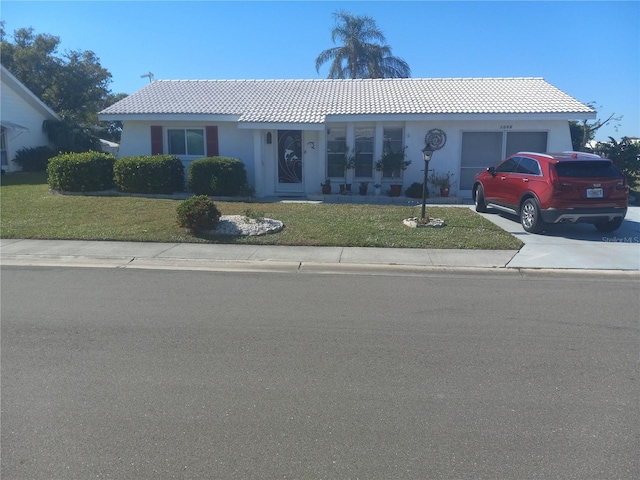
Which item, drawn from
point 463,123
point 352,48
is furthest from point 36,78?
point 463,123

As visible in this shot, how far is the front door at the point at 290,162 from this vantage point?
1778cm

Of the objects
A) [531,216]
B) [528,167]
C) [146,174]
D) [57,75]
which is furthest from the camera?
[57,75]

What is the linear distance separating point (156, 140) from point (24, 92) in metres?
14.4

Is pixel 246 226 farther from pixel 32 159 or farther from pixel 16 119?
pixel 16 119

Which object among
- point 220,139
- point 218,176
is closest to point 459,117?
point 218,176

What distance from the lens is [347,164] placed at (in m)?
17.2

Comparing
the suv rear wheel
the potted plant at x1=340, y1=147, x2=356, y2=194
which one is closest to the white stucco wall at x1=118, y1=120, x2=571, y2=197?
the potted plant at x1=340, y1=147, x2=356, y2=194

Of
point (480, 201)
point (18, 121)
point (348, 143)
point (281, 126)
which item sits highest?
point (18, 121)

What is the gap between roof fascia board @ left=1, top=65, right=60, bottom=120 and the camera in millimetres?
26297

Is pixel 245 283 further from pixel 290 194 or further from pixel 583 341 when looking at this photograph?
pixel 290 194

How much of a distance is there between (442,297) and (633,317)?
224 centimetres

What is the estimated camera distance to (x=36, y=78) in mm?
39844

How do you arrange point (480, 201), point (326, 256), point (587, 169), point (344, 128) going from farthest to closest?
point (344, 128), point (480, 201), point (587, 169), point (326, 256)

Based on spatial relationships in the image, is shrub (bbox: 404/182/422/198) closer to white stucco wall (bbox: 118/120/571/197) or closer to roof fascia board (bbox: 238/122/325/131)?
white stucco wall (bbox: 118/120/571/197)
